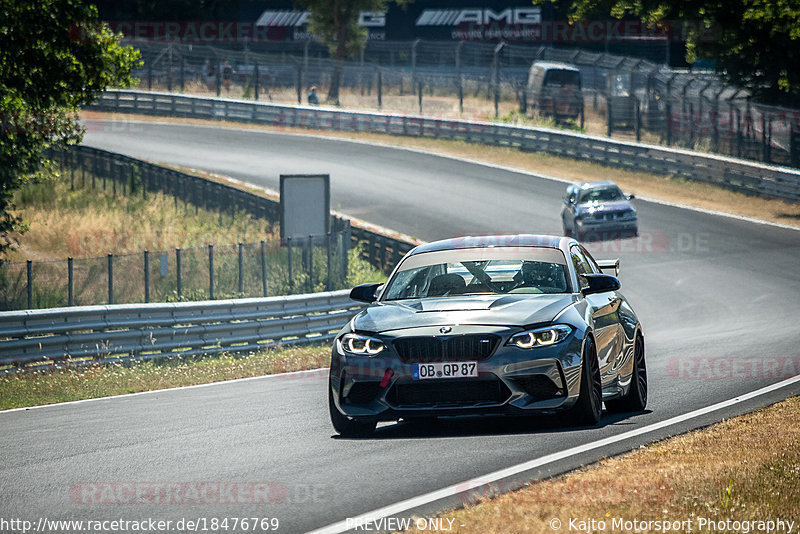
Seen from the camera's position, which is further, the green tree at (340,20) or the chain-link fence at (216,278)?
the green tree at (340,20)

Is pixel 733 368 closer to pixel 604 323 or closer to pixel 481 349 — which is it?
pixel 604 323

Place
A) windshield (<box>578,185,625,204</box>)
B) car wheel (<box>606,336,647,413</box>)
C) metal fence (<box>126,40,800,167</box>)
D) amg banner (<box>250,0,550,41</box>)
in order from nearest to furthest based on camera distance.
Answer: car wheel (<box>606,336,647,413</box>), windshield (<box>578,185,625,204</box>), metal fence (<box>126,40,800,167</box>), amg banner (<box>250,0,550,41</box>)

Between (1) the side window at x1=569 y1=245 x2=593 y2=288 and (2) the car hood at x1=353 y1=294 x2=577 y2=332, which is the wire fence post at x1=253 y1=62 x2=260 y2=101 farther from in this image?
(2) the car hood at x1=353 y1=294 x2=577 y2=332

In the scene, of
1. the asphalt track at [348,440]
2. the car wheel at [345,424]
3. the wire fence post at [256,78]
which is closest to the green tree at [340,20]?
the wire fence post at [256,78]

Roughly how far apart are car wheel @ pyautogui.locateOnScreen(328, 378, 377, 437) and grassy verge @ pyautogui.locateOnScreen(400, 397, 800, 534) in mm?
2253

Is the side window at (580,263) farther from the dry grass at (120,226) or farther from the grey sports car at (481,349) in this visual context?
the dry grass at (120,226)

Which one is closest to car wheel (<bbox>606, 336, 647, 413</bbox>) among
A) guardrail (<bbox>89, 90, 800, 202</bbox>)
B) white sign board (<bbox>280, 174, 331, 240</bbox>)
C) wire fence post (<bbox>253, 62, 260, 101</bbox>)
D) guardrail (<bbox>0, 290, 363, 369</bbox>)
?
guardrail (<bbox>0, 290, 363, 369</bbox>)

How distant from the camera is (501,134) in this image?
47312 millimetres

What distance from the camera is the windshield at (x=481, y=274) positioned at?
9.71 m

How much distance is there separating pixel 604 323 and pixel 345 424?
2.35m

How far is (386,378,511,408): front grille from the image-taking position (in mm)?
8570

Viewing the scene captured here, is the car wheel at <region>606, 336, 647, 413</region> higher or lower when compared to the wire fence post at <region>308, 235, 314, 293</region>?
higher

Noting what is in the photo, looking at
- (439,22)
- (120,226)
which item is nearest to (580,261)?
(120,226)

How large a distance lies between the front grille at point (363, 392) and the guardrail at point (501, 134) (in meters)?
30.6
